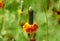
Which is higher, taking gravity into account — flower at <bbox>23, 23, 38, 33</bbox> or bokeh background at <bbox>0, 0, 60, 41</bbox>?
flower at <bbox>23, 23, 38, 33</bbox>

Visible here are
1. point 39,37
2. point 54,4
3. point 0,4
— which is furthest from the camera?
point 54,4

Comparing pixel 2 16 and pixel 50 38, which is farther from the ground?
pixel 2 16

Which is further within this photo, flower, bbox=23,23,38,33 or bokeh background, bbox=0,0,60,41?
bokeh background, bbox=0,0,60,41

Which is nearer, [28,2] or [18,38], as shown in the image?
[18,38]

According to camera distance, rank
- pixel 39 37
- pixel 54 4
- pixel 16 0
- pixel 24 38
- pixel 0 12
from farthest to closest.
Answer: pixel 54 4 → pixel 16 0 → pixel 0 12 → pixel 39 37 → pixel 24 38

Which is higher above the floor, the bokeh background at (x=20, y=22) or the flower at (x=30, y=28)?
the flower at (x=30, y=28)

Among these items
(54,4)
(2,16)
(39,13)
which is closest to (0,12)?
(2,16)

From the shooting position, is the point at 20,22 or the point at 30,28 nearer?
the point at 30,28

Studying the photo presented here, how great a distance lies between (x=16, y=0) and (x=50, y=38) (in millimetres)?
656

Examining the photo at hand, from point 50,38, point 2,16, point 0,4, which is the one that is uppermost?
point 0,4

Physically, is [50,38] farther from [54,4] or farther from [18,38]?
[54,4]

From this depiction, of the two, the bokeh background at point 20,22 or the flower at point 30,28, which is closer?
the flower at point 30,28

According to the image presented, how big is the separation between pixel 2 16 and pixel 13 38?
0.27 meters

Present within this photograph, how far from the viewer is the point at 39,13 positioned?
7.61ft
